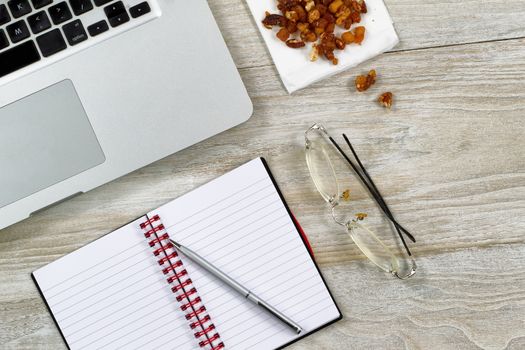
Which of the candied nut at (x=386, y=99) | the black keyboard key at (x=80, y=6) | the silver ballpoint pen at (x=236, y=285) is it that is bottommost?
the silver ballpoint pen at (x=236, y=285)

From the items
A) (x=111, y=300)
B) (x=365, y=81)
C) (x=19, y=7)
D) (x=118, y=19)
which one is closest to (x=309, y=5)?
(x=365, y=81)

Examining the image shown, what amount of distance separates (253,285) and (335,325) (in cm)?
12

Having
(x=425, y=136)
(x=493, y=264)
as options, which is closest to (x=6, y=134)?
(x=425, y=136)

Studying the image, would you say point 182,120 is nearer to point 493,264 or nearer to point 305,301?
point 305,301

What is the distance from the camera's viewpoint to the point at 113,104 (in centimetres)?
66

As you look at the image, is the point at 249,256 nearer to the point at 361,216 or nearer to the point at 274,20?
the point at 361,216

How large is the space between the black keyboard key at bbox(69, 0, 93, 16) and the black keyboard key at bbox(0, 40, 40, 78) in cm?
6

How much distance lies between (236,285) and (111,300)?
16cm

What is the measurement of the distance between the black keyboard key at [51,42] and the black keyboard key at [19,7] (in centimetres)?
3

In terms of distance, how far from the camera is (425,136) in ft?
2.40

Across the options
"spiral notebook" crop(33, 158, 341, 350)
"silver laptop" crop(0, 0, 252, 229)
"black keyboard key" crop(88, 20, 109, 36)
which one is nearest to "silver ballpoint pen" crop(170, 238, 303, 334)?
"spiral notebook" crop(33, 158, 341, 350)

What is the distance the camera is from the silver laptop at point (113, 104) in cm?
65

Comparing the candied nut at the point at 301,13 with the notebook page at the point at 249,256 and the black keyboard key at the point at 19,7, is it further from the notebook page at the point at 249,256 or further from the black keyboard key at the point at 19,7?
the black keyboard key at the point at 19,7

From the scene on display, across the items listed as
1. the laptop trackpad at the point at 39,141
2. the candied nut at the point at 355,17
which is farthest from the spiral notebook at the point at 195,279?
the candied nut at the point at 355,17
